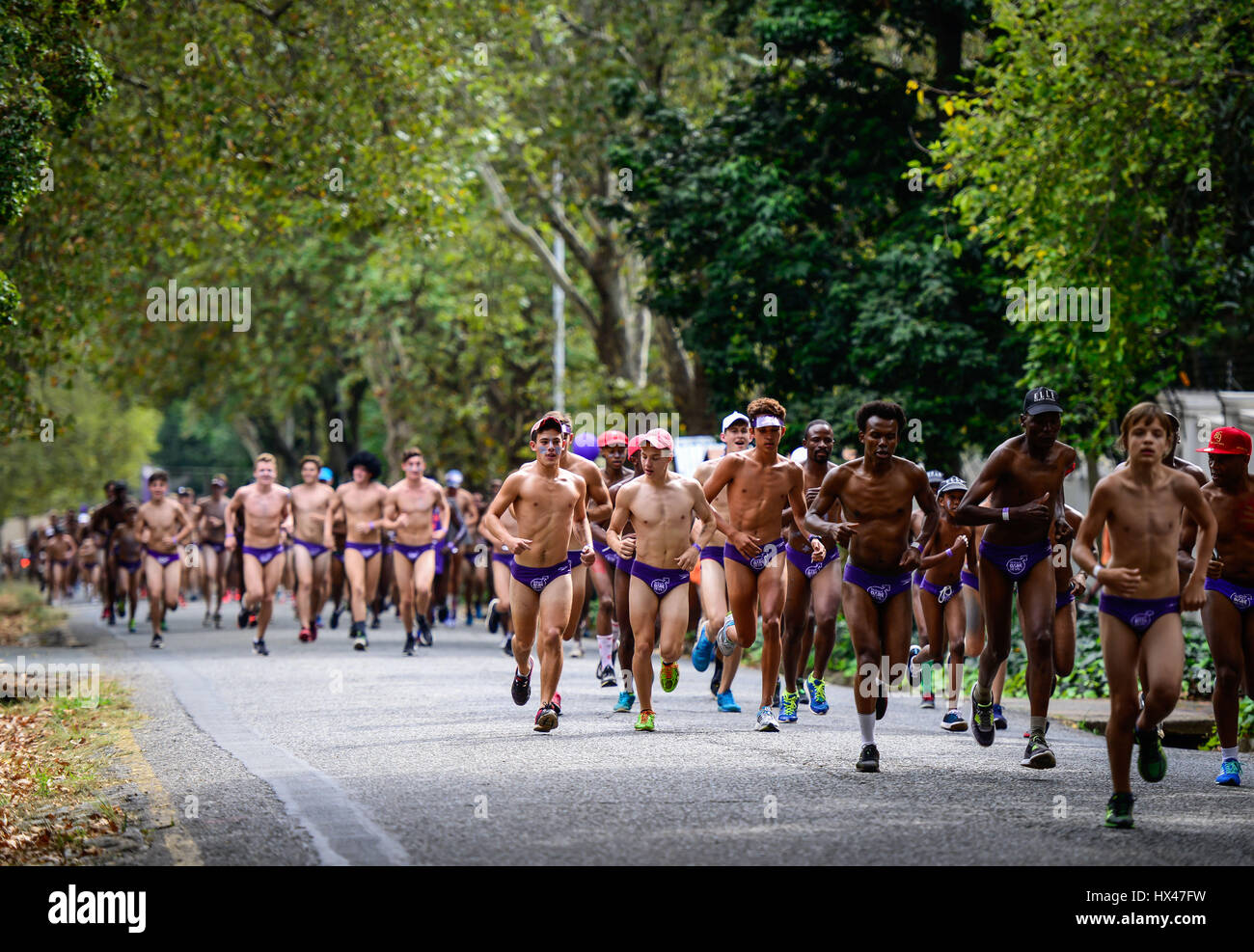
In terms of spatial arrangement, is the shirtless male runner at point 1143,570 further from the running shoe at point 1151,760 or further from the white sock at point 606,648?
the white sock at point 606,648

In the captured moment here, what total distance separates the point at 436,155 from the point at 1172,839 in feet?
67.1

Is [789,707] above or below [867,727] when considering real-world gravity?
below

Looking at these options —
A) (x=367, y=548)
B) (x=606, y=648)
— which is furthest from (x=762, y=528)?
(x=367, y=548)

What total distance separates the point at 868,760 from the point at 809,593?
275cm

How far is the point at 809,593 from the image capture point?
12797 mm

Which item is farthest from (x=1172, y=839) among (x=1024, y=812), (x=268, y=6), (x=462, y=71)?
(x=462, y=71)

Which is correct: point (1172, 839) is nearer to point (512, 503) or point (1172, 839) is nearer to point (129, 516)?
point (512, 503)

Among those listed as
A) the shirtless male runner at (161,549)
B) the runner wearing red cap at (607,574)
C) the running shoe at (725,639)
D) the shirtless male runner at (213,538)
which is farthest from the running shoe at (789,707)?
the shirtless male runner at (213,538)

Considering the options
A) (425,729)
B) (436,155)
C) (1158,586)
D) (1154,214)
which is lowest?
(425,729)

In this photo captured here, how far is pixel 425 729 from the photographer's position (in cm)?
1253

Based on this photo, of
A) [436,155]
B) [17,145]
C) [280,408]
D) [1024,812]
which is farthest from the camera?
[280,408]

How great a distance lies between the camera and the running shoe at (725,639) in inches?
521

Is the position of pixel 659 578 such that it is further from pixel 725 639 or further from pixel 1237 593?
pixel 1237 593

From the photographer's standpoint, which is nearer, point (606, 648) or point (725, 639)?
point (725, 639)
